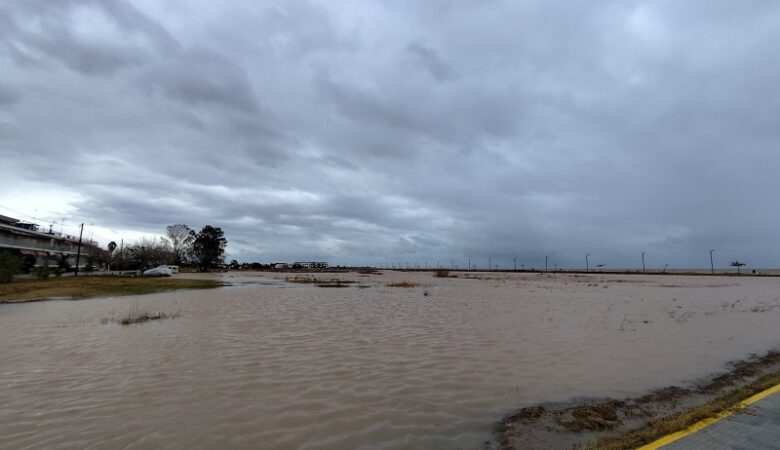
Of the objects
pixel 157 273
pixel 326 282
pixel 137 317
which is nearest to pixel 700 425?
pixel 137 317

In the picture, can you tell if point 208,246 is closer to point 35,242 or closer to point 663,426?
point 35,242

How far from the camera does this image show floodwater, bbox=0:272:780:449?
5941 millimetres

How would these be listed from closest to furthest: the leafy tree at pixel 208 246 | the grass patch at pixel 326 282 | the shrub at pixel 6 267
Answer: the shrub at pixel 6 267 → the grass patch at pixel 326 282 → the leafy tree at pixel 208 246

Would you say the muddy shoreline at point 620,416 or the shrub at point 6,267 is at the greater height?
the shrub at point 6,267

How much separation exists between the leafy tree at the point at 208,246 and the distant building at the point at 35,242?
2583cm

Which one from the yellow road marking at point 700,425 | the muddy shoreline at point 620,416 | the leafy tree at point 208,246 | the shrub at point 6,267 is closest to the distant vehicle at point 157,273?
the shrub at point 6,267

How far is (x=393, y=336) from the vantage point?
13.7 meters

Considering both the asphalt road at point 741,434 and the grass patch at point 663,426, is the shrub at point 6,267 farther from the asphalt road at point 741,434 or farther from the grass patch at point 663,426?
the asphalt road at point 741,434

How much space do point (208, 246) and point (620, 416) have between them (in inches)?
4408

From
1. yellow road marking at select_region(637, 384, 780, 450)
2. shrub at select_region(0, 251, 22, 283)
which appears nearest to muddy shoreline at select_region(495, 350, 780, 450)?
yellow road marking at select_region(637, 384, 780, 450)

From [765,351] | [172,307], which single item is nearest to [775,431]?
[765,351]

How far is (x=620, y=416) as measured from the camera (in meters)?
6.36

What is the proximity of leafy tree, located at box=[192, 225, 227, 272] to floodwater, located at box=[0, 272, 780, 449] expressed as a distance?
93.8 metres

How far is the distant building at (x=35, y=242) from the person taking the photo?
7069cm
